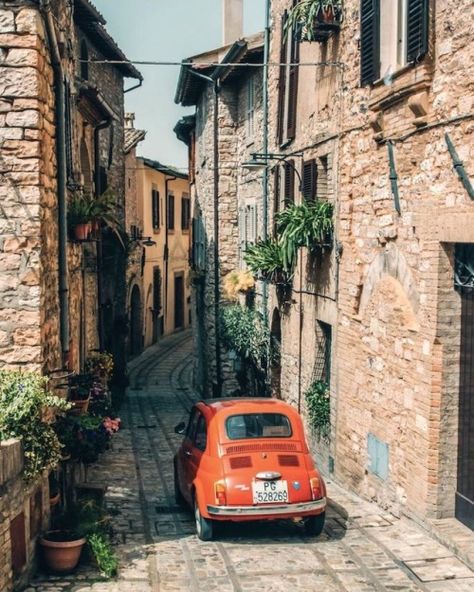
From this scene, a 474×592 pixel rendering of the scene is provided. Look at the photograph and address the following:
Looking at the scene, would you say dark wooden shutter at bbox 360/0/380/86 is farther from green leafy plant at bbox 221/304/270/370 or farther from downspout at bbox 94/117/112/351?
green leafy plant at bbox 221/304/270/370

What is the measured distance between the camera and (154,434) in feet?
60.2

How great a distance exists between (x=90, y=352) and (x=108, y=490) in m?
3.21

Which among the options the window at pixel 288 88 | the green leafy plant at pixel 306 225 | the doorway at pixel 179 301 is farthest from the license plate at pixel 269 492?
the doorway at pixel 179 301

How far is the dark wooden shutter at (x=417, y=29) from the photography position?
28.1ft

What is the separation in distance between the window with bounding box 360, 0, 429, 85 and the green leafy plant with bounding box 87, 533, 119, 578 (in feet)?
19.3

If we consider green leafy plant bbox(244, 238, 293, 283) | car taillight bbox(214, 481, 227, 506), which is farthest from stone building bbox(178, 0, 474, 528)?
car taillight bbox(214, 481, 227, 506)

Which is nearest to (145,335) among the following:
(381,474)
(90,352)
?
(90,352)

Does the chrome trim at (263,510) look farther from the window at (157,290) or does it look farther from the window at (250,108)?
the window at (157,290)

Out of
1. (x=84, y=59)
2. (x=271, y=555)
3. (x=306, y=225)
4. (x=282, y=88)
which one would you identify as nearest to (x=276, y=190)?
(x=282, y=88)

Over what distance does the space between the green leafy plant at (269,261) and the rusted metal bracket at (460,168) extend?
709 centimetres

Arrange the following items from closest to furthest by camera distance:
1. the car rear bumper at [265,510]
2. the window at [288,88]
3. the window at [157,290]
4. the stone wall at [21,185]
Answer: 1. the stone wall at [21,185]
2. the car rear bumper at [265,510]
3. the window at [288,88]
4. the window at [157,290]

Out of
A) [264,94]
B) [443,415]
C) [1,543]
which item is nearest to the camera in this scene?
[1,543]

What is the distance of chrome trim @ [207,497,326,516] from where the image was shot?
8.90m

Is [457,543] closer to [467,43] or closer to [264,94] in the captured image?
[467,43]
